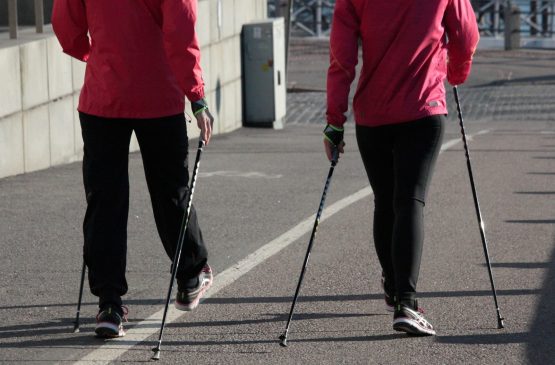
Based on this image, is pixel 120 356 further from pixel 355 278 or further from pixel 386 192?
pixel 355 278

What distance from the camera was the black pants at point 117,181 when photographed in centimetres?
605

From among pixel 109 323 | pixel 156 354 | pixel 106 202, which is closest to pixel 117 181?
pixel 106 202

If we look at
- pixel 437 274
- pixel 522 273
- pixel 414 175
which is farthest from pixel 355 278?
pixel 414 175

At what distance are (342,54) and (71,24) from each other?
1.26m

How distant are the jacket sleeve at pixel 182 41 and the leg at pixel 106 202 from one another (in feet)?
1.31

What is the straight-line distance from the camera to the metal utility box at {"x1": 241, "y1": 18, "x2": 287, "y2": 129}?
22.3 metres

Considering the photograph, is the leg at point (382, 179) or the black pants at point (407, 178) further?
the leg at point (382, 179)

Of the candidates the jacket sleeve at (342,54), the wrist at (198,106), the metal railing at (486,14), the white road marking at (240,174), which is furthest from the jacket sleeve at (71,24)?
the metal railing at (486,14)

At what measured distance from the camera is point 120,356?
18.8ft

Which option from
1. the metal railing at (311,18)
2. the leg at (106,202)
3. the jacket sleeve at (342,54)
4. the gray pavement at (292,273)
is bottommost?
the metal railing at (311,18)

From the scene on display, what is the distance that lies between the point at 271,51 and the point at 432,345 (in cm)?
1683

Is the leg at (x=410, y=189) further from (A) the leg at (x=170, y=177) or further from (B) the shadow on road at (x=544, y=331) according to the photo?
(A) the leg at (x=170, y=177)

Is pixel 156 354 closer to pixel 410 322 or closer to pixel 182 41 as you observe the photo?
pixel 410 322

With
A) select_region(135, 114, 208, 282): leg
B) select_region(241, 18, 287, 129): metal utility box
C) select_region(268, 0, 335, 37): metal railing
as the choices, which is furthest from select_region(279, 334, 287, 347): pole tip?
select_region(268, 0, 335, 37): metal railing
